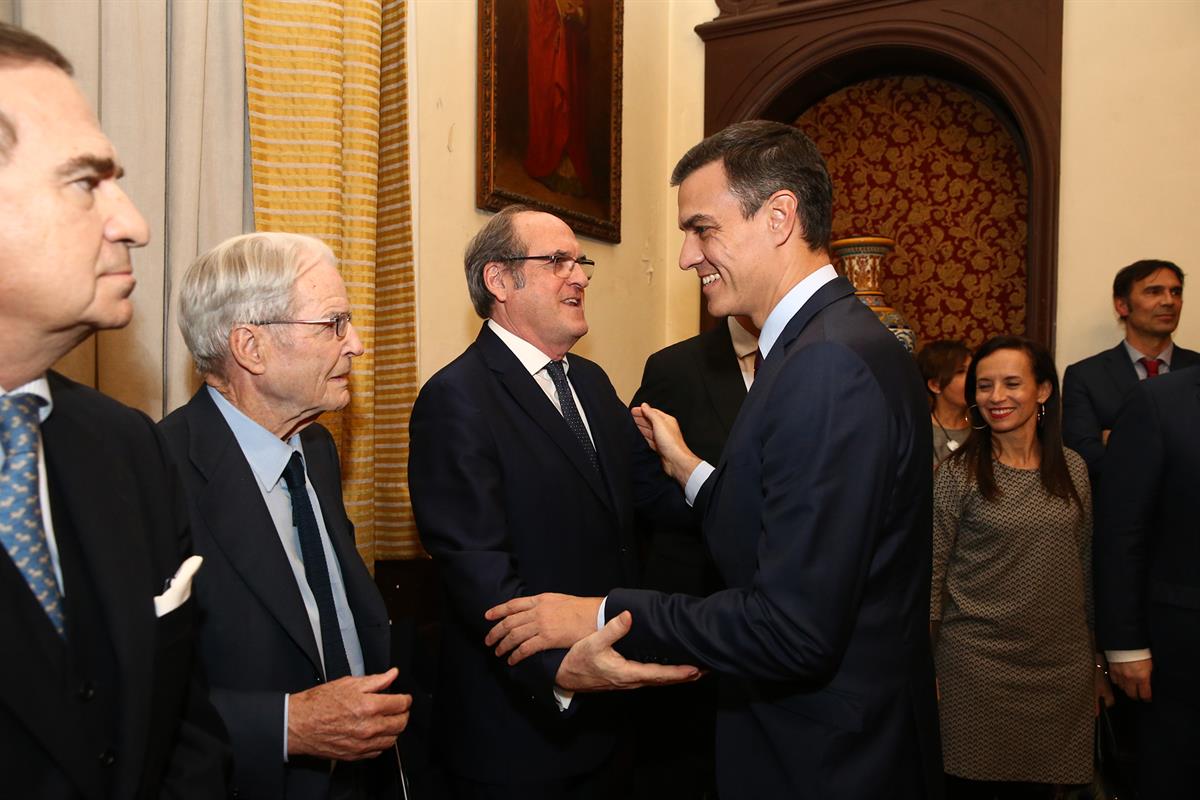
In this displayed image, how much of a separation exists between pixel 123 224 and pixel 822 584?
1.20m

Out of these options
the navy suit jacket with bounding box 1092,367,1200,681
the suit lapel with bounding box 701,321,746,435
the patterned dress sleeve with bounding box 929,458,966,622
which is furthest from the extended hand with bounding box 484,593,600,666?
the navy suit jacket with bounding box 1092,367,1200,681

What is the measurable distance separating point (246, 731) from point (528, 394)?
1.04 m

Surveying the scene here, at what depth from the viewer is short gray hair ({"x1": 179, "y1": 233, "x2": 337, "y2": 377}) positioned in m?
1.84

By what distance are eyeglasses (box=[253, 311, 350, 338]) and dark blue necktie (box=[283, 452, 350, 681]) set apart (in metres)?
0.27

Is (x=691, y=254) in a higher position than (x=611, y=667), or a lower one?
higher

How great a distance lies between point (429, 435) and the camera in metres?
2.21

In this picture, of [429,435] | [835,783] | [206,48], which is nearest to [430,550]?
[429,435]

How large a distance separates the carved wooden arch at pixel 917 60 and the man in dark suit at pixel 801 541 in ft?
11.8

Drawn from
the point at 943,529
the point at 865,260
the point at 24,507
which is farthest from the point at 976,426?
the point at 24,507

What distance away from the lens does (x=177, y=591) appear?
4.14ft

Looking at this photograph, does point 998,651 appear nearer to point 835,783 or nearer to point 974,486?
point 974,486

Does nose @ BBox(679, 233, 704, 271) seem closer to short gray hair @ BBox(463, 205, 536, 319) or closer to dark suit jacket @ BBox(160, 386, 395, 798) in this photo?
short gray hair @ BBox(463, 205, 536, 319)

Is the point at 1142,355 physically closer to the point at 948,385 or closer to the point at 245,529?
the point at 948,385

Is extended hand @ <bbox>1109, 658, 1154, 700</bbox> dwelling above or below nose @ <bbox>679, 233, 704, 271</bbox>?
below
